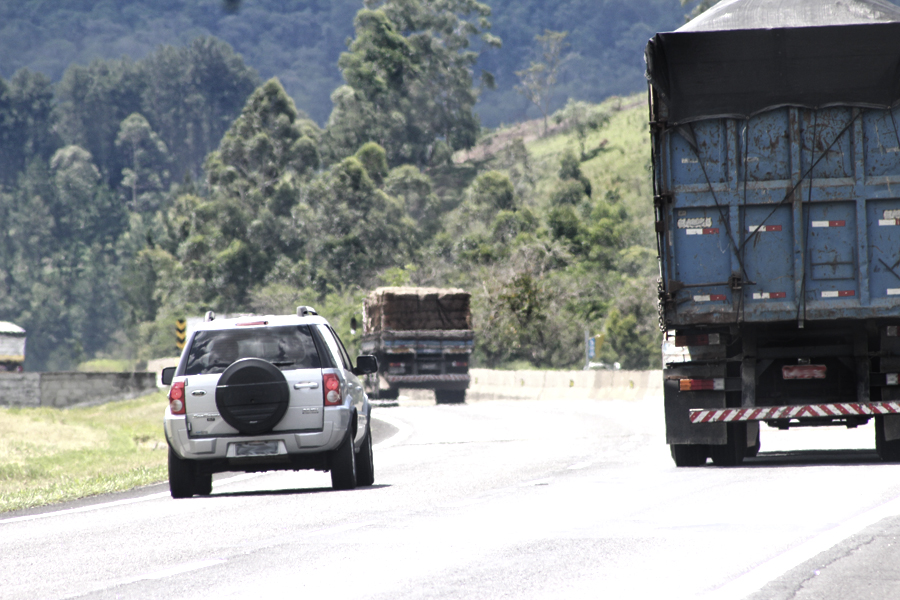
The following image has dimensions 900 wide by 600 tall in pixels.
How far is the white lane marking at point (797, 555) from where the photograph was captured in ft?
21.6

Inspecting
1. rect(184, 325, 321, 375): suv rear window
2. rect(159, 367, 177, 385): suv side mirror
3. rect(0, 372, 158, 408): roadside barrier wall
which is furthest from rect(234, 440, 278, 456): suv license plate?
rect(0, 372, 158, 408): roadside barrier wall

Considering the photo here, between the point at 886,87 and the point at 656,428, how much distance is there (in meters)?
10.3

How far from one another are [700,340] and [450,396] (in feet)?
79.6

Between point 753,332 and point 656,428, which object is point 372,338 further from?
point 753,332

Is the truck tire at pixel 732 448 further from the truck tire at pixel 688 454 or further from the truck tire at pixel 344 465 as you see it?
the truck tire at pixel 344 465

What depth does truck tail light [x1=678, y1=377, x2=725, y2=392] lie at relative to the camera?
45.8 feet

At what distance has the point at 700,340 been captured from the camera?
13.9 m

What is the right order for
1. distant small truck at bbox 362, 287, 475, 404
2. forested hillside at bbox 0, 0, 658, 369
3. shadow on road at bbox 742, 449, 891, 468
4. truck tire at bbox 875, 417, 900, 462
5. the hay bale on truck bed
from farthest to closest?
1. forested hillside at bbox 0, 0, 658, 369
2. the hay bale on truck bed
3. distant small truck at bbox 362, 287, 475, 404
4. shadow on road at bbox 742, 449, 891, 468
5. truck tire at bbox 875, 417, 900, 462

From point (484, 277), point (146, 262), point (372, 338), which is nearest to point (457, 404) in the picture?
point (372, 338)

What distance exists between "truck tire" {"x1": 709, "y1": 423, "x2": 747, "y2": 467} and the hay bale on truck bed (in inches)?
872

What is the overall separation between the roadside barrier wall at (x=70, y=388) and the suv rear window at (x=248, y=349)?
1247 inches

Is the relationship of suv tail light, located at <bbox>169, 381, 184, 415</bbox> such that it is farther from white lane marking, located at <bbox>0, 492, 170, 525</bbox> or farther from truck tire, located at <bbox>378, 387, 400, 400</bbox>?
truck tire, located at <bbox>378, 387, 400, 400</bbox>

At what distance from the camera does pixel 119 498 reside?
43.8ft

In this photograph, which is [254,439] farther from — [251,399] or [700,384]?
[700,384]
